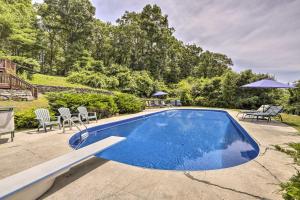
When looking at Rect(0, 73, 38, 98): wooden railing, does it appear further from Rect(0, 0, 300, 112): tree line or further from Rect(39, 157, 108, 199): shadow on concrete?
Rect(39, 157, 108, 199): shadow on concrete

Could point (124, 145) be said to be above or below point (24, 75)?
below

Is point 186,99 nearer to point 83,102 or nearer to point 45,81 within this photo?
point 83,102

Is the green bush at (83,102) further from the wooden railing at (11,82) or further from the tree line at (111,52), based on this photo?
the tree line at (111,52)

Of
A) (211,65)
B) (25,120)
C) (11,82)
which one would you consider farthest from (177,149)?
(211,65)

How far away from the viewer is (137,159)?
5.25 meters

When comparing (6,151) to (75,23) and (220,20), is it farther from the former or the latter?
(75,23)

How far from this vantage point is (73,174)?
10.6ft

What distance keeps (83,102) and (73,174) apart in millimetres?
6441

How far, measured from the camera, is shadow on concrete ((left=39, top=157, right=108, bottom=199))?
2.74m

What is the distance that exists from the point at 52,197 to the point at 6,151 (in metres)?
2.72

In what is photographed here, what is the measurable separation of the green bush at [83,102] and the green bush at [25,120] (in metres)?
1.13

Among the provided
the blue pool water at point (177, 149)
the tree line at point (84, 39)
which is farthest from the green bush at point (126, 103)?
the tree line at point (84, 39)

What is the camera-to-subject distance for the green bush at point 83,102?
27.2 ft

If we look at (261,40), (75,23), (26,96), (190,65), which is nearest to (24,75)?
(26,96)
